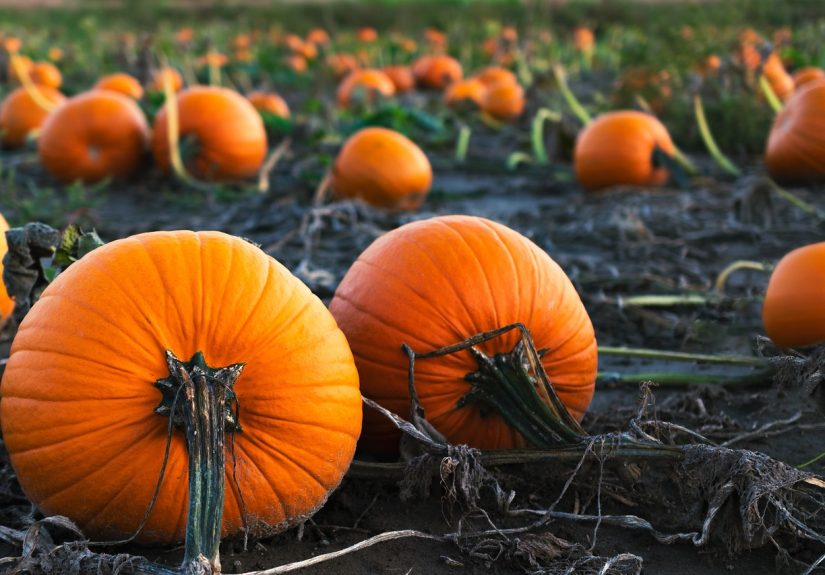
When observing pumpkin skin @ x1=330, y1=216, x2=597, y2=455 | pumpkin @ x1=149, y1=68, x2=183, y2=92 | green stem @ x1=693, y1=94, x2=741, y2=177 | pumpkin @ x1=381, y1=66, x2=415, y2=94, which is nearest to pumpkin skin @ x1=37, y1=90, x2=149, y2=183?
pumpkin @ x1=149, y1=68, x2=183, y2=92

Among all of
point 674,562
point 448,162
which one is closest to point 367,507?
point 674,562

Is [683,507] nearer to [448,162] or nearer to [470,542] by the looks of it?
[470,542]

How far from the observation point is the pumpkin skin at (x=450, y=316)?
97.7 inches

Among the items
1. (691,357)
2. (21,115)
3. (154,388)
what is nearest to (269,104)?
(21,115)

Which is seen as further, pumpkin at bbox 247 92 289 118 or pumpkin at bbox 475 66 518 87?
pumpkin at bbox 475 66 518 87

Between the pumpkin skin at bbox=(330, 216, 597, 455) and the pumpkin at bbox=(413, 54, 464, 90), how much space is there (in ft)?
36.0

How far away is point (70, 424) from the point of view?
2.02 m

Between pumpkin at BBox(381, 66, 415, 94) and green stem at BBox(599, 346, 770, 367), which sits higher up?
pumpkin at BBox(381, 66, 415, 94)

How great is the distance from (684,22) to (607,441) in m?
7.30

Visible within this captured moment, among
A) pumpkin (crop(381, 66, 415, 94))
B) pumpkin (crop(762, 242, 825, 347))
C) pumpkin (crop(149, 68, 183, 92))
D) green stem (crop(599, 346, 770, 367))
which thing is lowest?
green stem (crop(599, 346, 770, 367))

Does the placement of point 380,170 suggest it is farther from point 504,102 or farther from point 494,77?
point 494,77

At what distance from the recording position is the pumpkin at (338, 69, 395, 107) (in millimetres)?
10055

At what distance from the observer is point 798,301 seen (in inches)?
120

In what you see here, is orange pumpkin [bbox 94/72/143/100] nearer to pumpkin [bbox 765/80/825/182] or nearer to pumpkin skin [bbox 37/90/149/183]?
pumpkin skin [bbox 37/90/149/183]
